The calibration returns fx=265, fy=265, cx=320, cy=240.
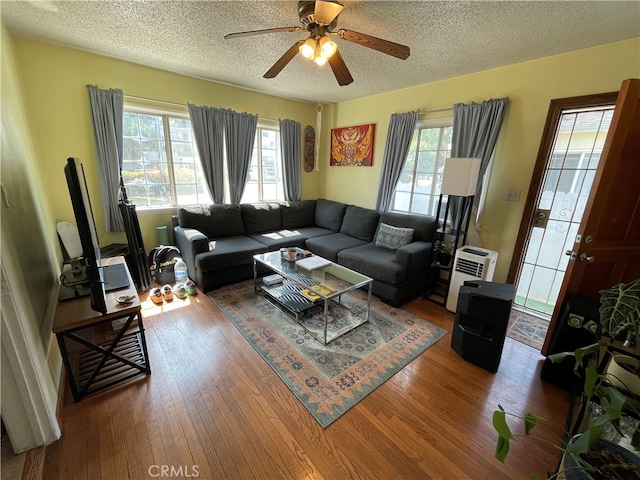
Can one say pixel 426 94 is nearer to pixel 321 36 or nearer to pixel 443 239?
pixel 443 239

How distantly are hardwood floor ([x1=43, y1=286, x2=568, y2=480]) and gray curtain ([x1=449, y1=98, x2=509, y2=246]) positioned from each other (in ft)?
5.24

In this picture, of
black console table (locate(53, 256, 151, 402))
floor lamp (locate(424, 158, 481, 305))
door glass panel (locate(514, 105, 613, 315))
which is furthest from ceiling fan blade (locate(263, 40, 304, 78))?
door glass panel (locate(514, 105, 613, 315))

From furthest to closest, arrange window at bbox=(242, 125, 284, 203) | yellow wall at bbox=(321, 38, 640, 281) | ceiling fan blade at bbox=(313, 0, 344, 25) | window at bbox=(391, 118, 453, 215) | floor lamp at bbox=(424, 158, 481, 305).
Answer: window at bbox=(242, 125, 284, 203), window at bbox=(391, 118, 453, 215), floor lamp at bbox=(424, 158, 481, 305), yellow wall at bbox=(321, 38, 640, 281), ceiling fan blade at bbox=(313, 0, 344, 25)

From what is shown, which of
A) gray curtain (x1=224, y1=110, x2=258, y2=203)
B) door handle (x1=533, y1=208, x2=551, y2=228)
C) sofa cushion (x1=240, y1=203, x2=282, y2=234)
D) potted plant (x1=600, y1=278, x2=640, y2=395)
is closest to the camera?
potted plant (x1=600, y1=278, x2=640, y2=395)

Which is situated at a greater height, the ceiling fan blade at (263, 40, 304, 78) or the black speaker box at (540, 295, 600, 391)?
the ceiling fan blade at (263, 40, 304, 78)

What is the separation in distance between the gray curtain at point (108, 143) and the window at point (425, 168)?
332cm

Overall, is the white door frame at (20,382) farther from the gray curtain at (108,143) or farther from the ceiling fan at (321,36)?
the gray curtain at (108,143)

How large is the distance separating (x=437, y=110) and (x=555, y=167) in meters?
1.33

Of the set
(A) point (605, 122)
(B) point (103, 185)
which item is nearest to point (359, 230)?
(A) point (605, 122)

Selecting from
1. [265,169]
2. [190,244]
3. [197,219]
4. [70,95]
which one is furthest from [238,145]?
[70,95]

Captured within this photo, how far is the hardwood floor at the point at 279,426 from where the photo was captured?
50.1 inches

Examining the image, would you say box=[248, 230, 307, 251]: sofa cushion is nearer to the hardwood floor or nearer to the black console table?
the hardwood floor

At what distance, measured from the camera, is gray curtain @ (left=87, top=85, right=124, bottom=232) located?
2674mm

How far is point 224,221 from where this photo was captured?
3.47m
